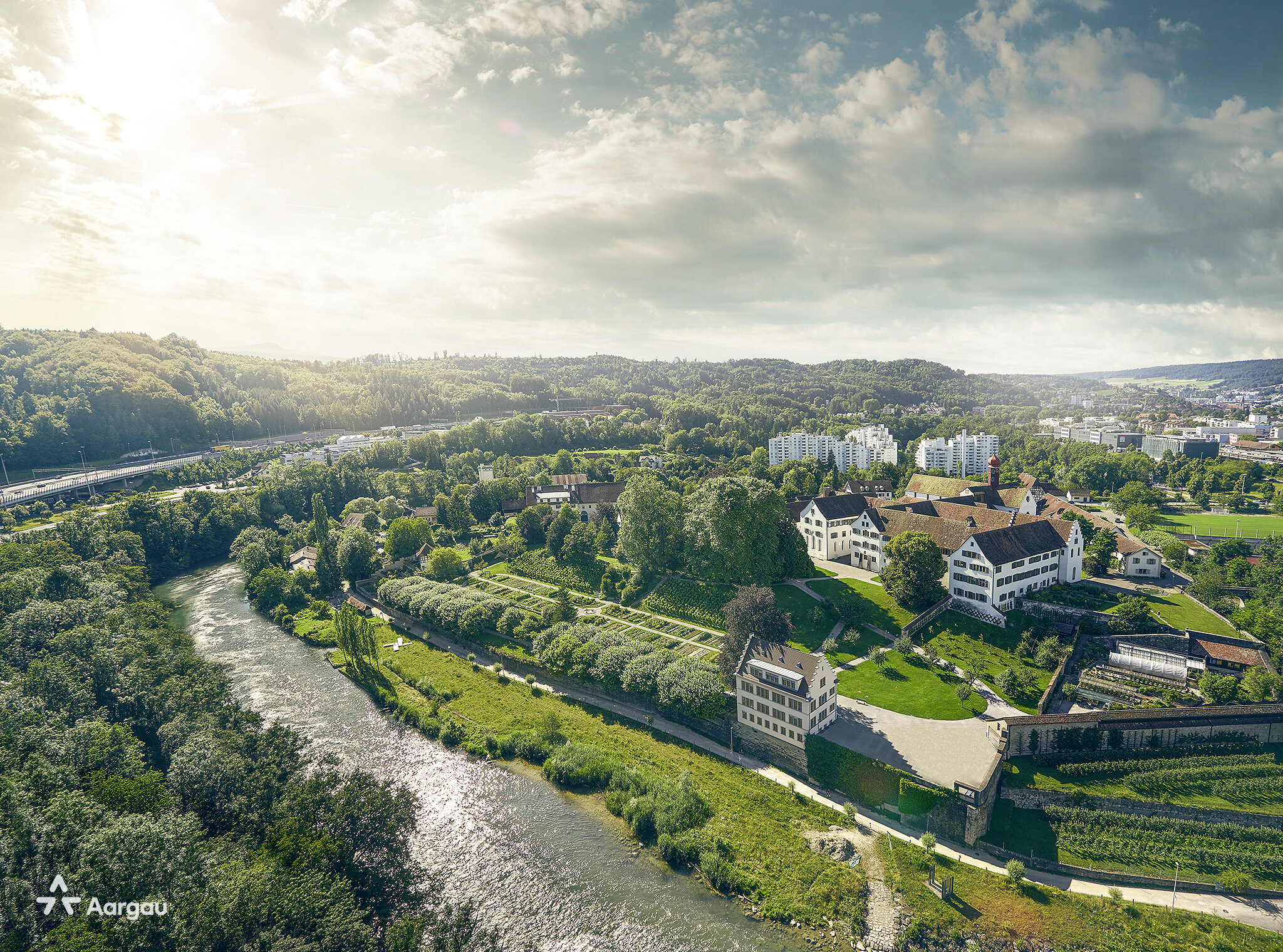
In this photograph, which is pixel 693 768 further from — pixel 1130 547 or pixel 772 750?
pixel 1130 547

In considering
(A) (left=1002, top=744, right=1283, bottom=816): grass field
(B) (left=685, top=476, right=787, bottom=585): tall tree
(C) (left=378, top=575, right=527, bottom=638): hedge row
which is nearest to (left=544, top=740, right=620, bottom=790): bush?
(C) (left=378, top=575, right=527, bottom=638): hedge row

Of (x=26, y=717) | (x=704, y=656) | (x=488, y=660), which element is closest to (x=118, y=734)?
(x=26, y=717)

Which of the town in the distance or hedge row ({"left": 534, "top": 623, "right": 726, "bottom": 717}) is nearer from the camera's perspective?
the town in the distance

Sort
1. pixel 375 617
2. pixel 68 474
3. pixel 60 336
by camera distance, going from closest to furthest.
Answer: pixel 375 617 → pixel 68 474 → pixel 60 336

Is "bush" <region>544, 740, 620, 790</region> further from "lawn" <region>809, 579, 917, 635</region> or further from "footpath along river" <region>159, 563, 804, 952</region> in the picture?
"lawn" <region>809, 579, 917, 635</region>

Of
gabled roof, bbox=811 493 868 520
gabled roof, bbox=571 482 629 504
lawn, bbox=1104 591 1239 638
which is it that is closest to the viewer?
lawn, bbox=1104 591 1239 638

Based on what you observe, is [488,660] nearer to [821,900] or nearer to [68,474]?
[821,900]
